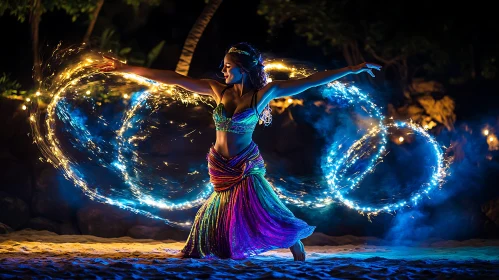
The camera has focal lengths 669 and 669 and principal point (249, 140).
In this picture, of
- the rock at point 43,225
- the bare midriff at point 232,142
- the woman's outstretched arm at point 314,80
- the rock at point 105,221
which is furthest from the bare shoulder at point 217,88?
the rock at point 43,225

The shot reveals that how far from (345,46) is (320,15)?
1094mm

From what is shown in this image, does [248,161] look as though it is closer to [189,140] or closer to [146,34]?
[189,140]

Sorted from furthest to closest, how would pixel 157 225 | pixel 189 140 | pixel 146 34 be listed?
pixel 146 34
pixel 189 140
pixel 157 225

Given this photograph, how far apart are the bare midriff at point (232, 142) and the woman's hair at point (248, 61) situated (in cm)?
57

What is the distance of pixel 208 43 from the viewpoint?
14.4 m

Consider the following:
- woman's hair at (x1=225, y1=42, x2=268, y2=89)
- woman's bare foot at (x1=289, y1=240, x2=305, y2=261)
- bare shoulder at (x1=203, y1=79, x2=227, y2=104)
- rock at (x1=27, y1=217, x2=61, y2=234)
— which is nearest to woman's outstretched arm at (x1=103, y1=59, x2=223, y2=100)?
bare shoulder at (x1=203, y1=79, x2=227, y2=104)

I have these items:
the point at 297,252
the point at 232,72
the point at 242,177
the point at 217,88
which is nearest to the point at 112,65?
the point at 217,88

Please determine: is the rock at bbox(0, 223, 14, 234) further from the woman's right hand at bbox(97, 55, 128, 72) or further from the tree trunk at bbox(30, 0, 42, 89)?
the woman's right hand at bbox(97, 55, 128, 72)

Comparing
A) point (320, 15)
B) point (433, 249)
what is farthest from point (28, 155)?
point (433, 249)

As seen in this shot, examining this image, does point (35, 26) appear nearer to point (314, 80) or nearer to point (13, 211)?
point (13, 211)

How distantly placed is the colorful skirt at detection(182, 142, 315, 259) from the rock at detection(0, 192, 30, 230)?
4.50 m

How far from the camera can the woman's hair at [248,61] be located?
687 centimetres

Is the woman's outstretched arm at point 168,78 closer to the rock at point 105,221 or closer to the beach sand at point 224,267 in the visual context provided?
the beach sand at point 224,267

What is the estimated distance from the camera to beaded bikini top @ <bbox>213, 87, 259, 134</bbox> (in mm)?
6664
